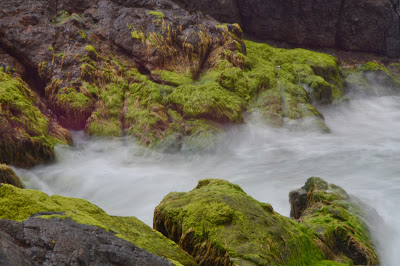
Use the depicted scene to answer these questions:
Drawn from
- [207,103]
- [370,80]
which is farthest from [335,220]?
[370,80]

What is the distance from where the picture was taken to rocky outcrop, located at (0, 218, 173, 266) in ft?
9.09

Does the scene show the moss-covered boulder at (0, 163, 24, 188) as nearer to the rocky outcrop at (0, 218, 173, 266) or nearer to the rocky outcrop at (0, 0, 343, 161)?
the rocky outcrop at (0, 0, 343, 161)

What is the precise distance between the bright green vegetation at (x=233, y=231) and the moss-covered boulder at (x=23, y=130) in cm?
508

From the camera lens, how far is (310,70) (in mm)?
15602

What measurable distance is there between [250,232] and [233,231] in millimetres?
199

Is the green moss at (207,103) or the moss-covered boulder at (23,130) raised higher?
the green moss at (207,103)

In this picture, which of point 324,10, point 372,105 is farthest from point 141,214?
point 324,10

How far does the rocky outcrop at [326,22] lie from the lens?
19.8 m

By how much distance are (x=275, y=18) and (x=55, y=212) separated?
60.4 ft

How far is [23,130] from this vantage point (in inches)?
352

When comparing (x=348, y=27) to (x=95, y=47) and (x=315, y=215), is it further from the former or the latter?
(x=315, y=215)

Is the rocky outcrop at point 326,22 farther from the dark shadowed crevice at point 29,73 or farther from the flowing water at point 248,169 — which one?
the dark shadowed crevice at point 29,73

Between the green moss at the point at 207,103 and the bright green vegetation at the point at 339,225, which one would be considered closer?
the bright green vegetation at the point at 339,225

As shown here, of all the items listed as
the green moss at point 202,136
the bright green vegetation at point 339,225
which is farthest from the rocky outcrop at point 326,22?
the bright green vegetation at point 339,225
